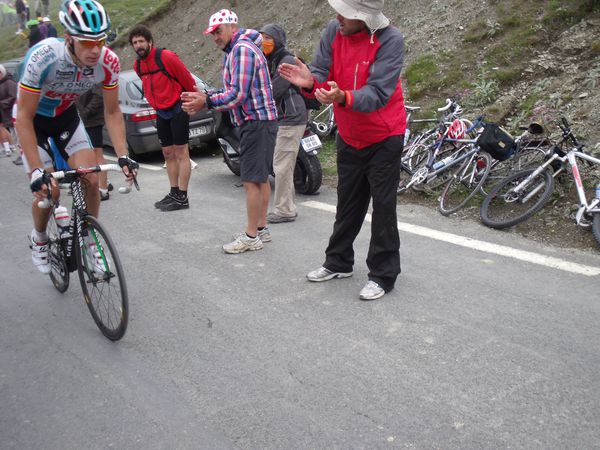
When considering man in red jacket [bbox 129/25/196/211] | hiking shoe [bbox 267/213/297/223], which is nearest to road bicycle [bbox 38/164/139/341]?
hiking shoe [bbox 267/213/297/223]

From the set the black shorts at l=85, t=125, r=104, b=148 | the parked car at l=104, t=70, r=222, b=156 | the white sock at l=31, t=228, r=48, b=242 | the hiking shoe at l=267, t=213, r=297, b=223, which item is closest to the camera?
the white sock at l=31, t=228, r=48, b=242

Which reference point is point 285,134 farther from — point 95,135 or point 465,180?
point 95,135

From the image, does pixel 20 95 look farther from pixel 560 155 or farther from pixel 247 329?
pixel 560 155

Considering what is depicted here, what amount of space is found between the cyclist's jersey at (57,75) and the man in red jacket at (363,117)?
128 cm

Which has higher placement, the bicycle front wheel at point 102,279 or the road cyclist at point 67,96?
the road cyclist at point 67,96

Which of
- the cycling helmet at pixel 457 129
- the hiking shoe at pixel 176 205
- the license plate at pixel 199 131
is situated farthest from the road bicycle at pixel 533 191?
the license plate at pixel 199 131

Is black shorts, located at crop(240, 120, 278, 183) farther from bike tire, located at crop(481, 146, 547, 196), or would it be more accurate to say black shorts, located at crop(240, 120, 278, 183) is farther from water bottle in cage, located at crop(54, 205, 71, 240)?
bike tire, located at crop(481, 146, 547, 196)

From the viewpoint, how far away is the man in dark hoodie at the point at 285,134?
6359 mm

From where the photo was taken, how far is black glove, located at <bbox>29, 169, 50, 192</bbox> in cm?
375

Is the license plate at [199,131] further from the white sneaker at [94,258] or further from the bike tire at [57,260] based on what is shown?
the white sneaker at [94,258]

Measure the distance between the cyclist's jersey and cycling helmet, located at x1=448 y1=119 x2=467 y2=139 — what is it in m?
4.49

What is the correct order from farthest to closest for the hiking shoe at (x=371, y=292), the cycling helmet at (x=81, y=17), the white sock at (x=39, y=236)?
the white sock at (x=39, y=236)
the hiking shoe at (x=371, y=292)
the cycling helmet at (x=81, y=17)

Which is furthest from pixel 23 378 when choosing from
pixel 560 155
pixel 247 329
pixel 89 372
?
pixel 560 155

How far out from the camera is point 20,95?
4.04m
